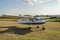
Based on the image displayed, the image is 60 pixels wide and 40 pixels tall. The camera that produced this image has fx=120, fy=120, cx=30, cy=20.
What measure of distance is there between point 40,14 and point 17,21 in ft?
4.73

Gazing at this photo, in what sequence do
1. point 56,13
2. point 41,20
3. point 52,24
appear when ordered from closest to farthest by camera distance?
point 56,13 → point 41,20 → point 52,24

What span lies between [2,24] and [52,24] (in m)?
2.45

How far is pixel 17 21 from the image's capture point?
5262mm

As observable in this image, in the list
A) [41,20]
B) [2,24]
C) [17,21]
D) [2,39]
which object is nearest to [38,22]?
[41,20]

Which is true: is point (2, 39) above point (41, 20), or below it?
below

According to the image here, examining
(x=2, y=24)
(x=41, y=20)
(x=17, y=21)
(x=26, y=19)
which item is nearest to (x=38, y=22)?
(x=41, y=20)

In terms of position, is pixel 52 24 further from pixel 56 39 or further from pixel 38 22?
pixel 56 39

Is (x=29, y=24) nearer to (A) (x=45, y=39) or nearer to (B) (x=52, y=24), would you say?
(B) (x=52, y=24)

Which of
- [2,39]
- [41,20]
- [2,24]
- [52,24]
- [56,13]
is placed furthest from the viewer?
[52,24]

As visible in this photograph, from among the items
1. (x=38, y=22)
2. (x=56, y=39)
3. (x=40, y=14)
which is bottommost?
(x=56, y=39)

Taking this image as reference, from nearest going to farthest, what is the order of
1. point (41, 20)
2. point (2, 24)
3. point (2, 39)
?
point (2, 39)
point (41, 20)
point (2, 24)

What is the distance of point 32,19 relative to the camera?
510 centimetres

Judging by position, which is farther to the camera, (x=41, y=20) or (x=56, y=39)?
(x=41, y=20)

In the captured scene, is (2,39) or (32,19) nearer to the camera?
(2,39)
